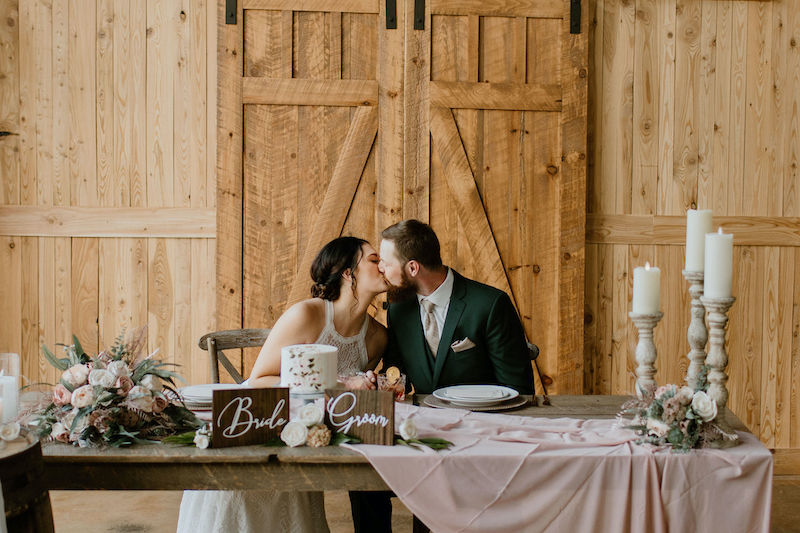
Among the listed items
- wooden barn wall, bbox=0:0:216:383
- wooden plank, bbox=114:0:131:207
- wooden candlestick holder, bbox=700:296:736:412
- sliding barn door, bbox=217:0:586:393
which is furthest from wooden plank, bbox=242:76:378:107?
wooden candlestick holder, bbox=700:296:736:412

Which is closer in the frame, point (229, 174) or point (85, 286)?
point (229, 174)

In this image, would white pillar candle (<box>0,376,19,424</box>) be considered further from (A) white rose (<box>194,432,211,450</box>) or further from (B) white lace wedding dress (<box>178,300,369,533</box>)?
(B) white lace wedding dress (<box>178,300,369,533</box>)

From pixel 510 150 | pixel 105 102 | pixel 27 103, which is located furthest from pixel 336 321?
pixel 27 103

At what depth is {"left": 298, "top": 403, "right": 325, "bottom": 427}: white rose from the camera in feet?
5.51

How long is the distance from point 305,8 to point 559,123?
4.29 feet

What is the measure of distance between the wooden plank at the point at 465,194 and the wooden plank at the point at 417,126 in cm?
6

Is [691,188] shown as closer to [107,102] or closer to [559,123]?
[559,123]

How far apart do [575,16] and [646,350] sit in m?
2.19

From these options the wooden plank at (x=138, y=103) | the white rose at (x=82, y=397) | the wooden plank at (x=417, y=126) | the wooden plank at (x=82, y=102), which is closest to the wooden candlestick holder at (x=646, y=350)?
the white rose at (x=82, y=397)

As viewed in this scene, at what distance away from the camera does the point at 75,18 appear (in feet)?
11.7

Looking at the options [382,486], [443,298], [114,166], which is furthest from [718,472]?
[114,166]

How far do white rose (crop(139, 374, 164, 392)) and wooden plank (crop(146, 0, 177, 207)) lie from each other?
204cm

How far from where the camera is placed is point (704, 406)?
164 centimetres

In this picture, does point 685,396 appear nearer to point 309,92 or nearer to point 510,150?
point 510,150
